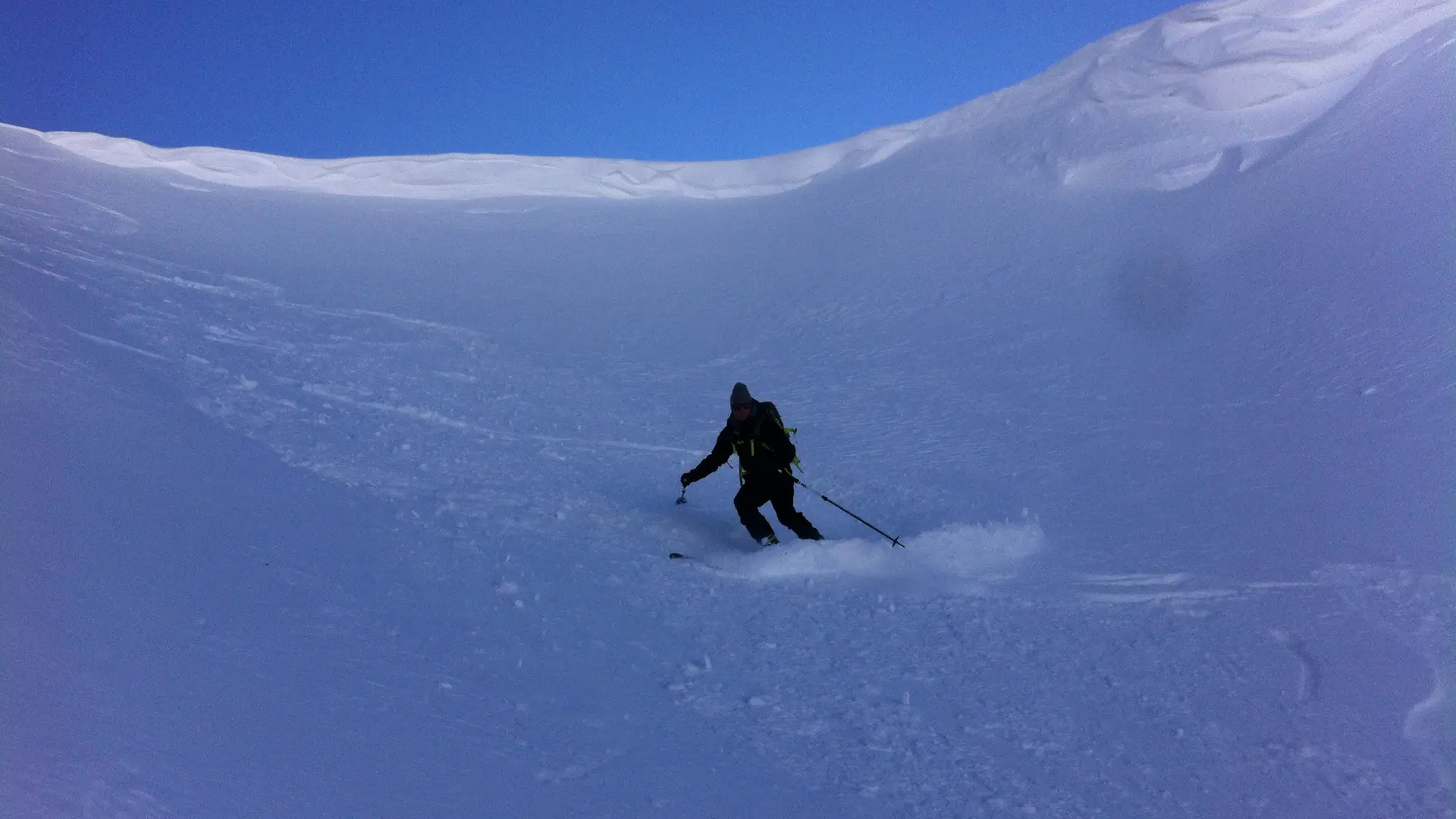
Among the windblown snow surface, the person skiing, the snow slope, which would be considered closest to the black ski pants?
the person skiing

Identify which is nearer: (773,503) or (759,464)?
(759,464)

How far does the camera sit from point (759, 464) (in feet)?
21.1

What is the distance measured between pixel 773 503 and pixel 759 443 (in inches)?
16.5

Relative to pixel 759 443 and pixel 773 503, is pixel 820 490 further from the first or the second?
pixel 759 443

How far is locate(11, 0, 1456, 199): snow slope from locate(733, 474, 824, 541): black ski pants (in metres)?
8.82

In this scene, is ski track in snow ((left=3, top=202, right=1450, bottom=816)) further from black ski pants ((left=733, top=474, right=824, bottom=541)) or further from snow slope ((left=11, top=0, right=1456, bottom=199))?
snow slope ((left=11, top=0, right=1456, bottom=199))

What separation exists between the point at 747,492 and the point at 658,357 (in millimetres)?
4691

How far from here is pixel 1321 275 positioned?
31.6ft

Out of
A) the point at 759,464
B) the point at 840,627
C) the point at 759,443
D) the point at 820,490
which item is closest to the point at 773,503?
the point at 759,464

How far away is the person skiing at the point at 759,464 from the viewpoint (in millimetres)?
6379

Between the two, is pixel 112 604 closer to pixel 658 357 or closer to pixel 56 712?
pixel 56 712

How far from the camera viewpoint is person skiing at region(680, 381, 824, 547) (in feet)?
20.9

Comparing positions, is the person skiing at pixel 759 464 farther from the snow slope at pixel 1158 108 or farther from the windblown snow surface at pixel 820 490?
the snow slope at pixel 1158 108

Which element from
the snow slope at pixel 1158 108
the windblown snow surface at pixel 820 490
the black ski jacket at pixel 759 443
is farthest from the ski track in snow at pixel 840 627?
the snow slope at pixel 1158 108
